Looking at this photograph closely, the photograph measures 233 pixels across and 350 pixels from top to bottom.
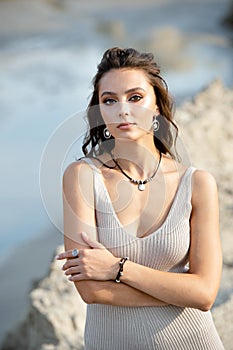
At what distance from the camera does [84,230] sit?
2102mm

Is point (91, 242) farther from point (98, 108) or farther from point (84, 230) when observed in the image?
point (98, 108)

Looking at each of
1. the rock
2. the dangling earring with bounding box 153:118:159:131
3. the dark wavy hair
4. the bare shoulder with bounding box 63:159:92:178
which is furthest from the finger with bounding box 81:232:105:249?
the rock

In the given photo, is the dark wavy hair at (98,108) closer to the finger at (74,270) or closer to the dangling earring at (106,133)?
the dangling earring at (106,133)

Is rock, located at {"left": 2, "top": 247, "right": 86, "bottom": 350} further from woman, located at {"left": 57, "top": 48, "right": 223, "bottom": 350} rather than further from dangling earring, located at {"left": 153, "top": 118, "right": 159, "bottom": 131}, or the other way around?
dangling earring, located at {"left": 153, "top": 118, "right": 159, "bottom": 131}

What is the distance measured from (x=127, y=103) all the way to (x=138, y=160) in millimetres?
207

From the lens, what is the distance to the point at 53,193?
2.18 metres

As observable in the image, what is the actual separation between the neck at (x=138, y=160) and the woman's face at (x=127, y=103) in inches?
2.4

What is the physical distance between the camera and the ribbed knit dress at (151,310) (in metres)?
2.10

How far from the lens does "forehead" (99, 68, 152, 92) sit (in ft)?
7.05

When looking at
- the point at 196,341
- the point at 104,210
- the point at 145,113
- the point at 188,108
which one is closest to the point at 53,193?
the point at 104,210

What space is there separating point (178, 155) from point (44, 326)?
4.69 feet

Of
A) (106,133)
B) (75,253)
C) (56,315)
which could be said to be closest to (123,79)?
(106,133)

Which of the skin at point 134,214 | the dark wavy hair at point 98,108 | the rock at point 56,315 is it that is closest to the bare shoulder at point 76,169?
the skin at point 134,214

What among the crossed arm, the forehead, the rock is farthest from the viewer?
the rock
